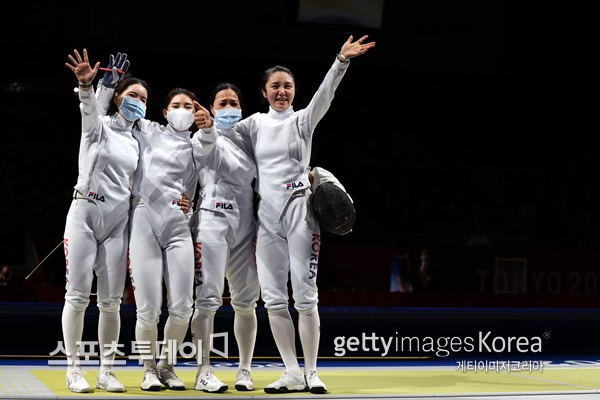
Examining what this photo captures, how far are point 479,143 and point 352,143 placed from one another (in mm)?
3068

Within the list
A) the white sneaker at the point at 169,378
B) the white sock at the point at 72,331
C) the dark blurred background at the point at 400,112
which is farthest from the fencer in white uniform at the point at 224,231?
the dark blurred background at the point at 400,112

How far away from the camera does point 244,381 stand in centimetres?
482

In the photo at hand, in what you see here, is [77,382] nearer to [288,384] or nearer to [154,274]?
[154,274]

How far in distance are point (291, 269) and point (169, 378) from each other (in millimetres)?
927

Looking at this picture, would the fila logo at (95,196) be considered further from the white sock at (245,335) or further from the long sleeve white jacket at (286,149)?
the white sock at (245,335)

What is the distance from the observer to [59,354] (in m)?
6.51

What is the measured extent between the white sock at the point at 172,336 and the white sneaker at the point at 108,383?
0.31 meters

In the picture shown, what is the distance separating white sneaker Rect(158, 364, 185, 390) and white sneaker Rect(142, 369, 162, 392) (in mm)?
89

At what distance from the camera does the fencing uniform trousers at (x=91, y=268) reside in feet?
15.2

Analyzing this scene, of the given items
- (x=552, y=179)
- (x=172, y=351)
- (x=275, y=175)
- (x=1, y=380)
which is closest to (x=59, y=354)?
(x=1, y=380)

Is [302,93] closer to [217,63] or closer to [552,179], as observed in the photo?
[217,63]

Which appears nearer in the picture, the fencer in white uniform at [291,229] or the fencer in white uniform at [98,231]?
the fencer in white uniform at [98,231]

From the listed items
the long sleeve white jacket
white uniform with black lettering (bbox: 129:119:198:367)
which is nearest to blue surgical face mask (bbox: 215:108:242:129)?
the long sleeve white jacket

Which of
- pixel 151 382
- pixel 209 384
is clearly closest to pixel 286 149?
pixel 209 384
